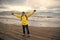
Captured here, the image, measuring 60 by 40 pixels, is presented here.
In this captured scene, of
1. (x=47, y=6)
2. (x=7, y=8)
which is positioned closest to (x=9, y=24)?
(x=7, y=8)

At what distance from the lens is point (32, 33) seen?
293 cm

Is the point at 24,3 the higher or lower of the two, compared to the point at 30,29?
higher

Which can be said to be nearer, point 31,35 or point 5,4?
point 31,35

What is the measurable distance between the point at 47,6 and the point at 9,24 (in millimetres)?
693

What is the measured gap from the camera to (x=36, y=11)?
3.01 m

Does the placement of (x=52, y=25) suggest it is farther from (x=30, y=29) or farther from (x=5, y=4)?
(x=5, y=4)

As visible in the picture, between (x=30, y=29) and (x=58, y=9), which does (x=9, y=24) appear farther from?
(x=58, y=9)

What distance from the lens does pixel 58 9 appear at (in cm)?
298

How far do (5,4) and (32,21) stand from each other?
1.76ft

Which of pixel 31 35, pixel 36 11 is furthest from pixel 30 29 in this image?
pixel 36 11

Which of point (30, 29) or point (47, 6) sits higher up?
point (47, 6)

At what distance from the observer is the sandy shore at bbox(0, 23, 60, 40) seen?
113 inches

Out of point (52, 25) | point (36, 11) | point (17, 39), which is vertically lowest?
point (17, 39)

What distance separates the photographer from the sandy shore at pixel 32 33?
2862 mm
